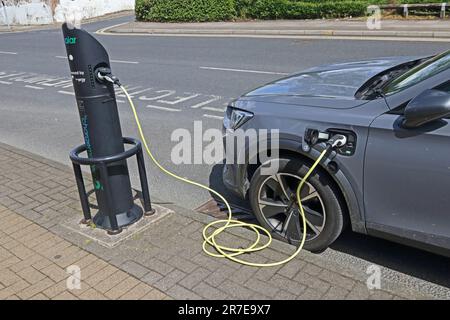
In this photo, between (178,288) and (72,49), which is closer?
(178,288)

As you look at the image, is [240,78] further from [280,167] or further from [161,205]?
[280,167]

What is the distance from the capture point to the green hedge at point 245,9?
56.8 ft

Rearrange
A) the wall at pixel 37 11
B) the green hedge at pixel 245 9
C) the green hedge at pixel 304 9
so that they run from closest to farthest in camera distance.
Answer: the green hedge at pixel 304 9
the green hedge at pixel 245 9
the wall at pixel 37 11

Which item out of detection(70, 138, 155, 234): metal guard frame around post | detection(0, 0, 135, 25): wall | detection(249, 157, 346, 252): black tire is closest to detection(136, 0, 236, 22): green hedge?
detection(0, 0, 135, 25): wall

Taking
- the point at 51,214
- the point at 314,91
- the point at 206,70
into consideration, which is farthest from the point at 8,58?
the point at 314,91

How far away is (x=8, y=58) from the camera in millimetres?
15547

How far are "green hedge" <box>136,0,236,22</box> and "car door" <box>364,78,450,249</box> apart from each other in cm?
1941

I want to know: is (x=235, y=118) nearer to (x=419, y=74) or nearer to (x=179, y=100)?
(x=419, y=74)

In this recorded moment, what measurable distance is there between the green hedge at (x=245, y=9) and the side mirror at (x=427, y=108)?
15.6 metres

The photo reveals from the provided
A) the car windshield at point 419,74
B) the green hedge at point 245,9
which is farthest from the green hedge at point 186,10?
the car windshield at point 419,74

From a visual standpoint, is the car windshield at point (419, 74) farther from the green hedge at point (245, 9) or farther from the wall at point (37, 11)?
the wall at point (37, 11)

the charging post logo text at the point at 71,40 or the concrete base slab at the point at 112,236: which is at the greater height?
the charging post logo text at the point at 71,40

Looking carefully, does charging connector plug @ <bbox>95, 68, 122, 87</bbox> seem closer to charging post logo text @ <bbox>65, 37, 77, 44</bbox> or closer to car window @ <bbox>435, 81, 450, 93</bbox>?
charging post logo text @ <bbox>65, 37, 77, 44</bbox>

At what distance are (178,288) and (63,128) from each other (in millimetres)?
4800
